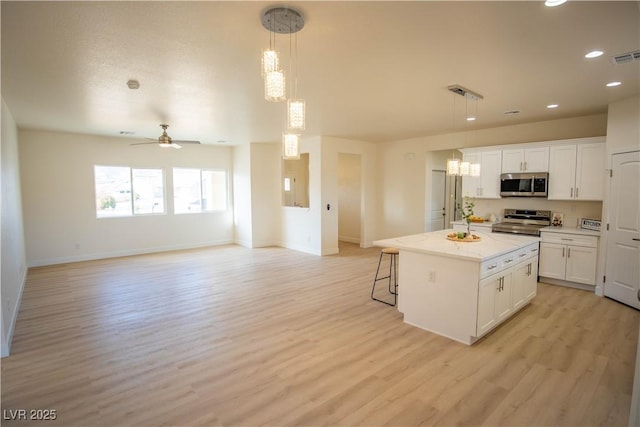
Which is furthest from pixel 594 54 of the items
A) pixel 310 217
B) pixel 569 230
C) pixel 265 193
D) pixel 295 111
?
pixel 265 193

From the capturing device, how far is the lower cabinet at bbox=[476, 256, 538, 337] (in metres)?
3.26

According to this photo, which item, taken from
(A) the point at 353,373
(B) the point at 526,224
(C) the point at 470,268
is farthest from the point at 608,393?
(B) the point at 526,224

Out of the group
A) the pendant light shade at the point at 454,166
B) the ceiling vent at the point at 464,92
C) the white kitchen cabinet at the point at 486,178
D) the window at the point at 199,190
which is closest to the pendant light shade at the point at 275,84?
the ceiling vent at the point at 464,92

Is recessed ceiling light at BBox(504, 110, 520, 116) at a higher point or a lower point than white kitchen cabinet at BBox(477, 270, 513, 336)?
higher

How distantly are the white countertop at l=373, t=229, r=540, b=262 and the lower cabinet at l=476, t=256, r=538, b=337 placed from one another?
0.25 meters

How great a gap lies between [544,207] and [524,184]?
2.07 ft

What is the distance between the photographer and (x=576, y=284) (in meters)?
5.12

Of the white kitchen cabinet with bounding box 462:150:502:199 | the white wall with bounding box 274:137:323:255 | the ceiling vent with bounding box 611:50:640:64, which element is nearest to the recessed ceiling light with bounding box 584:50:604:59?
the ceiling vent with bounding box 611:50:640:64

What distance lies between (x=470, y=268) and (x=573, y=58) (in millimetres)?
2205

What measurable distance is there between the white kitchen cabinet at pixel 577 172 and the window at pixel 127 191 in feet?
28.1

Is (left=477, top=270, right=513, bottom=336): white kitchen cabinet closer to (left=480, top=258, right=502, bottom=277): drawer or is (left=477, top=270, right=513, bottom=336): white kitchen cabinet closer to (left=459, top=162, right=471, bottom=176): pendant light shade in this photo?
(left=480, top=258, right=502, bottom=277): drawer

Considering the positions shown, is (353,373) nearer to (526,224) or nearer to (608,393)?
(608,393)

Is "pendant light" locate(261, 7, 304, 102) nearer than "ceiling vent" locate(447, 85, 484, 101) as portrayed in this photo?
Yes

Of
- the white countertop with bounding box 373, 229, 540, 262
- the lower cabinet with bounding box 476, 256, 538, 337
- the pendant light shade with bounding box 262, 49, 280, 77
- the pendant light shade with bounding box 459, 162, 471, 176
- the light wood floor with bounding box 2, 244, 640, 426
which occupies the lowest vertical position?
the light wood floor with bounding box 2, 244, 640, 426
